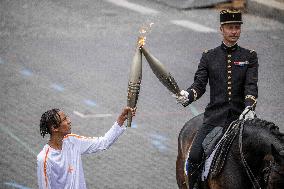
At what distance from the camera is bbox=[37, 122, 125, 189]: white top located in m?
9.28

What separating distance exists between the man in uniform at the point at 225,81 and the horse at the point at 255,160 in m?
0.74

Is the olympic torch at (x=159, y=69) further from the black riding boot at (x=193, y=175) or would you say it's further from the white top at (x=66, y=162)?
the black riding boot at (x=193, y=175)

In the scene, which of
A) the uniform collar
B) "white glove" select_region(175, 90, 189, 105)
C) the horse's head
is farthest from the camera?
the uniform collar

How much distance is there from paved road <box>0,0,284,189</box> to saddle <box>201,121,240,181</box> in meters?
3.07

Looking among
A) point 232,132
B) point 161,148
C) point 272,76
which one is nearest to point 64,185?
point 232,132

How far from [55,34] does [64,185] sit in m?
13.2

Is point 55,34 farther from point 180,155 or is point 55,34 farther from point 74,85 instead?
point 180,155

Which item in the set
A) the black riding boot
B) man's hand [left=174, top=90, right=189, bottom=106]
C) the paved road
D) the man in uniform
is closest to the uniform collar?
the man in uniform

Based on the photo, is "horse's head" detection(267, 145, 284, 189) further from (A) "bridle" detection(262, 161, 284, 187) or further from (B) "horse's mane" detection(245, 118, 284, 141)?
(B) "horse's mane" detection(245, 118, 284, 141)

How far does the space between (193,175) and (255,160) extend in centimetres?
139

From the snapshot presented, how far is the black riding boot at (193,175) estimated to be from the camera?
10.9 m

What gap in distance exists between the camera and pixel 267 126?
31.7 ft

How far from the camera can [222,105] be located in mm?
10875

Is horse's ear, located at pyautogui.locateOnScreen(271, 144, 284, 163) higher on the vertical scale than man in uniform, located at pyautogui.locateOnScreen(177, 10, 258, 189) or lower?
lower
